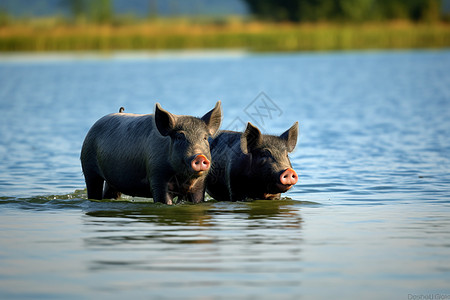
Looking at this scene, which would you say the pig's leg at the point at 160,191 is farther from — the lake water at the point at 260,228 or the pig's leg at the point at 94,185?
the pig's leg at the point at 94,185

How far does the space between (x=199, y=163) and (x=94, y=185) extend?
2.06 meters

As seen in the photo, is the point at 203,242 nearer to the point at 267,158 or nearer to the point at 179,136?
the point at 179,136

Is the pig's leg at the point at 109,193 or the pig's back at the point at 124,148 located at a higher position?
the pig's back at the point at 124,148

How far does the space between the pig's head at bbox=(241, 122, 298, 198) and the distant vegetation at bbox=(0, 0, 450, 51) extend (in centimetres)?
4178

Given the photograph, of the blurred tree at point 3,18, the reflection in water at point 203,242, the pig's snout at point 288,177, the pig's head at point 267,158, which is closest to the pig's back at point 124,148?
the reflection in water at point 203,242

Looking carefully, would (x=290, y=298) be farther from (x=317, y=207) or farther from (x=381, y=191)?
(x=381, y=191)

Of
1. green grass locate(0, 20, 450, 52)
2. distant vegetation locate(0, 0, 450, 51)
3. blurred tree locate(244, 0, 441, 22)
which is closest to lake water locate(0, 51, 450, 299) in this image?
green grass locate(0, 20, 450, 52)

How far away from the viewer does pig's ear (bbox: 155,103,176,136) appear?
371 inches

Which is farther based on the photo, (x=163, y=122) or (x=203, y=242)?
(x=163, y=122)

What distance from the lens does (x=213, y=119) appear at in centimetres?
980

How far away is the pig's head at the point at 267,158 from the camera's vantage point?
32.3 ft

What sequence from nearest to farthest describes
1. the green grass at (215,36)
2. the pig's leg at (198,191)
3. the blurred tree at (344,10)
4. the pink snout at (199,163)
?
the pink snout at (199,163) → the pig's leg at (198,191) → the green grass at (215,36) → the blurred tree at (344,10)

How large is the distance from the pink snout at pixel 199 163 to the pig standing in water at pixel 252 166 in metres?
1.00

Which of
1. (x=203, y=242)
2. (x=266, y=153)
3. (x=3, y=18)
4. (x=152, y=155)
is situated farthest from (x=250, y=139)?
(x=3, y=18)
